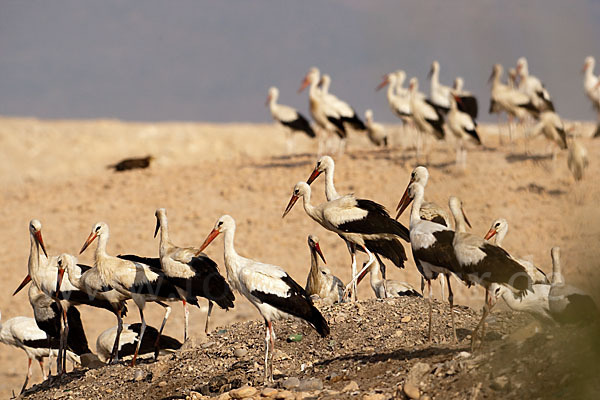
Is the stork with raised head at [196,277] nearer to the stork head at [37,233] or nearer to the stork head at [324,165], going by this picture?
the stork head at [37,233]

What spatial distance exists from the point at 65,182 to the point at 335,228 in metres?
14.5

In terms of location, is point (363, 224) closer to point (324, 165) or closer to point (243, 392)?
point (324, 165)

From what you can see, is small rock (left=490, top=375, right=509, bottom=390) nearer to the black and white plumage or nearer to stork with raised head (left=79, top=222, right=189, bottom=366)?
stork with raised head (left=79, top=222, right=189, bottom=366)

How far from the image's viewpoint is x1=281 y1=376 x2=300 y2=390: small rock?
7.30 metres

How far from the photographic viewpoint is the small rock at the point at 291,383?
24.0 ft

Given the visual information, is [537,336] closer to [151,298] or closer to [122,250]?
[151,298]

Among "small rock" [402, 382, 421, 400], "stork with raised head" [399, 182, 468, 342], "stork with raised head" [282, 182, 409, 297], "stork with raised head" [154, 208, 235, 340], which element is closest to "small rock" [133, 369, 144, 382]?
"stork with raised head" [154, 208, 235, 340]

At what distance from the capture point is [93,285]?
1025cm

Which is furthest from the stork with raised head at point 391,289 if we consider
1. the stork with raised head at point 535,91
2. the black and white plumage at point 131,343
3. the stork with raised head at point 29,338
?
the stork with raised head at point 535,91

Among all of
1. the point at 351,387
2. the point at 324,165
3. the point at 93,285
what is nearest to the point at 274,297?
the point at 351,387

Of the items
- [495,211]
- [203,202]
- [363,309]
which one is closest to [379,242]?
[363,309]

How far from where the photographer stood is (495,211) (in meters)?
17.2

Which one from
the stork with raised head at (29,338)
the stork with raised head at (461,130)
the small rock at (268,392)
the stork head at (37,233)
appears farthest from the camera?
the stork with raised head at (461,130)

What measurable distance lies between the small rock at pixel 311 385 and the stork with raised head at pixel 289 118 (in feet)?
58.7
